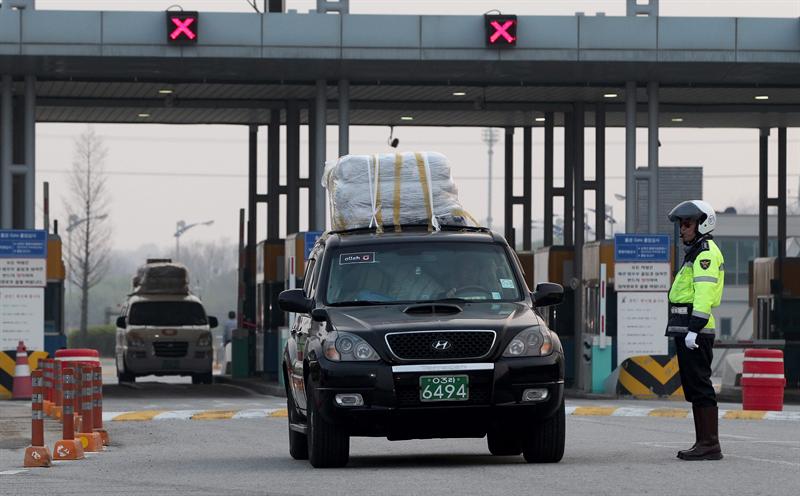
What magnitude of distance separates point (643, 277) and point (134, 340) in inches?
491

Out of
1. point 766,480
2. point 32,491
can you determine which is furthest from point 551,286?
point 32,491

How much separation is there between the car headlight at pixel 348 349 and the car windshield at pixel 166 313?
2628 cm

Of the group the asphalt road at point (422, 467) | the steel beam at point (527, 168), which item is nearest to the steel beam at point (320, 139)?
the steel beam at point (527, 168)

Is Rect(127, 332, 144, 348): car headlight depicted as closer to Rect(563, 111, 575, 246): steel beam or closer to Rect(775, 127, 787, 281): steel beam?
Rect(563, 111, 575, 246): steel beam

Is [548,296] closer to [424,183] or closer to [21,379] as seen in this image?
[424,183]

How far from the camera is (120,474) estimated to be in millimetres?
13664

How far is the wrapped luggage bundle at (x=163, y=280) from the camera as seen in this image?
133ft

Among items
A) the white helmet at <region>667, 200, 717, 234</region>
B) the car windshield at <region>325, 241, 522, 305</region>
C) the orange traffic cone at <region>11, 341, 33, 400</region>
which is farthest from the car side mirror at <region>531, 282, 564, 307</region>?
the orange traffic cone at <region>11, 341, 33, 400</region>

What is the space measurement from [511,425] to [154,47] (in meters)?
17.0

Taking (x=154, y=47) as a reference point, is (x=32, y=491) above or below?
below

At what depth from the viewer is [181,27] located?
28984 millimetres

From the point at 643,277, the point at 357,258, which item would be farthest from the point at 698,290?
the point at 643,277

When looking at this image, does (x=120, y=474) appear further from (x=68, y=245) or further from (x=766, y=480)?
(x=68, y=245)

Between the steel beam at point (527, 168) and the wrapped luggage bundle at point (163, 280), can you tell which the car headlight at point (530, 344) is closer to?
the wrapped luggage bundle at point (163, 280)
